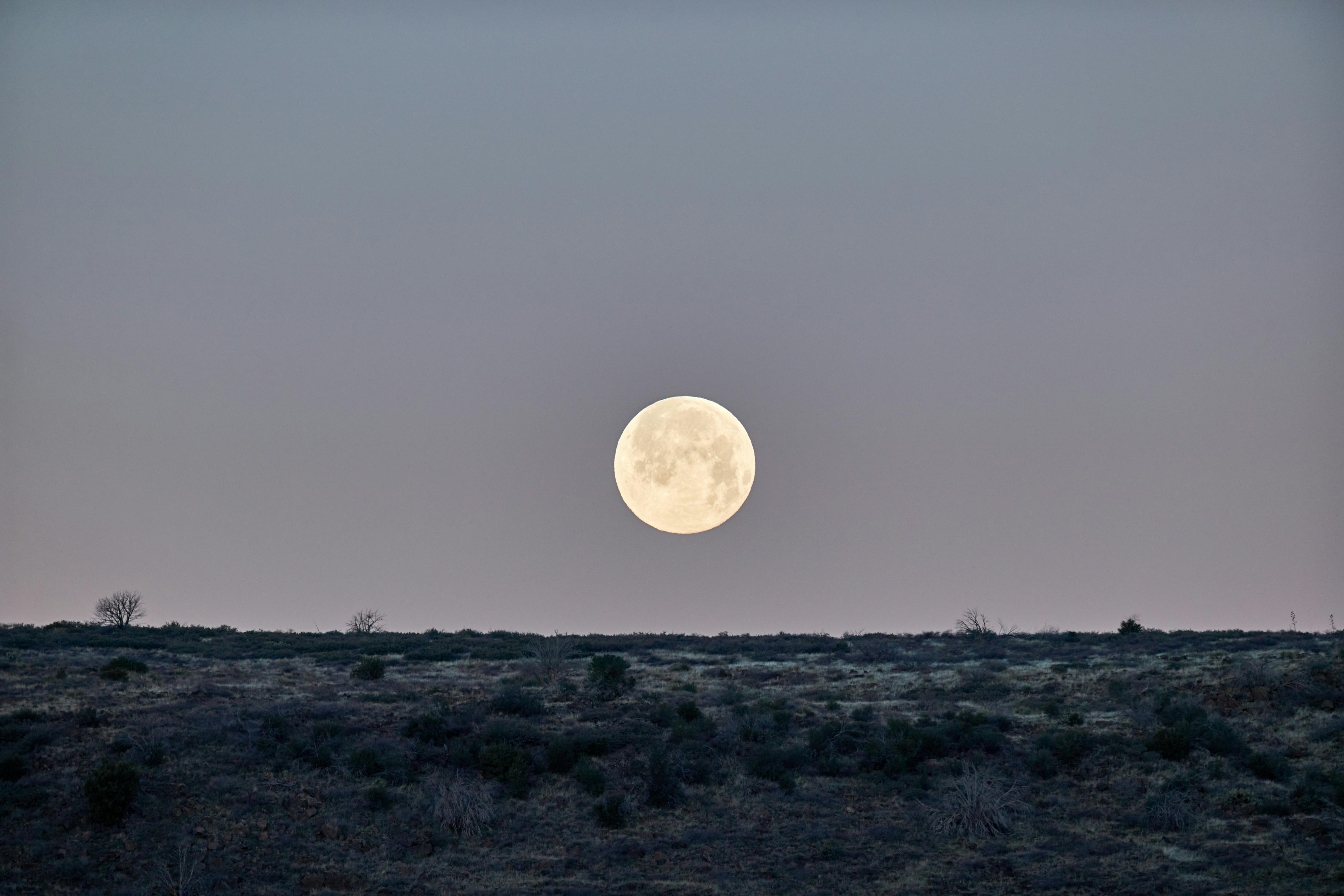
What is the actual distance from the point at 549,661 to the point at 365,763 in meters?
14.2

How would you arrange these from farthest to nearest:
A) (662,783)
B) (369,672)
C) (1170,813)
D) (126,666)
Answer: (369,672)
(126,666)
(662,783)
(1170,813)

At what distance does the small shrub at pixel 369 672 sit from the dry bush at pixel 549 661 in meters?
5.80

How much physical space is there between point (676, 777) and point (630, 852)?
12.9 feet

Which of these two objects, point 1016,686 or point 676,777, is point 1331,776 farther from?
point 676,777

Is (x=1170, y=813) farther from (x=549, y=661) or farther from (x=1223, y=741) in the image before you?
(x=549, y=661)

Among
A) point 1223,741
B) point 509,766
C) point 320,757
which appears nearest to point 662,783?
point 509,766

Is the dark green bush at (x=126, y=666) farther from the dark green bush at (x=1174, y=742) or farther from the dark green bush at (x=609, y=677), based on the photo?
the dark green bush at (x=1174, y=742)

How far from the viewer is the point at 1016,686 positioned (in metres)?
37.6

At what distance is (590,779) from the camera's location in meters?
26.8

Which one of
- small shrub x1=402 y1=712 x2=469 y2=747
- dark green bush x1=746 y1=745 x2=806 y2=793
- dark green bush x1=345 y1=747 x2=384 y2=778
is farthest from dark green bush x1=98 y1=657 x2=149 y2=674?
dark green bush x1=746 y1=745 x2=806 y2=793

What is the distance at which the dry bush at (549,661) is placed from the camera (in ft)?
130

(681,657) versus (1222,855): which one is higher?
(681,657)

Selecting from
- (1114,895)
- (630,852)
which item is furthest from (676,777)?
(1114,895)

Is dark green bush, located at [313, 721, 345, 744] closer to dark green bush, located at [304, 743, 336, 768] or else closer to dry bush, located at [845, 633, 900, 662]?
dark green bush, located at [304, 743, 336, 768]
